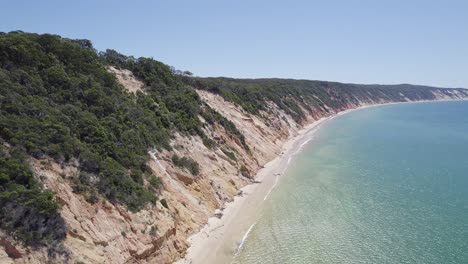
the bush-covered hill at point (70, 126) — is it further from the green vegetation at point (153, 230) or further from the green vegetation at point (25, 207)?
the green vegetation at point (153, 230)

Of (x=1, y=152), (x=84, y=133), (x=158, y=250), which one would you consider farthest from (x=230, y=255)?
(x=1, y=152)

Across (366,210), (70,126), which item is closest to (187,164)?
(70,126)

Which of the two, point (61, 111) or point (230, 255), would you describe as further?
point (61, 111)

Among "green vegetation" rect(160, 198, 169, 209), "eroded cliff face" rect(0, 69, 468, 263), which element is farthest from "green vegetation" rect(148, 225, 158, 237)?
"green vegetation" rect(160, 198, 169, 209)

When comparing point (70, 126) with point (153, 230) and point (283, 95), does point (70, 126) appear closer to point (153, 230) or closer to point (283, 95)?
point (153, 230)

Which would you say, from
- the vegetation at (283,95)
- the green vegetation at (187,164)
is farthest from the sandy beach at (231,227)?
the vegetation at (283,95)

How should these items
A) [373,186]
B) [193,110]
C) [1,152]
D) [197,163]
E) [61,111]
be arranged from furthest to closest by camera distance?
[193,110] < [373,186] < [197,163] < [61,111] < [1,152]

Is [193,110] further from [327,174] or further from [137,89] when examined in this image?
[327,174]
